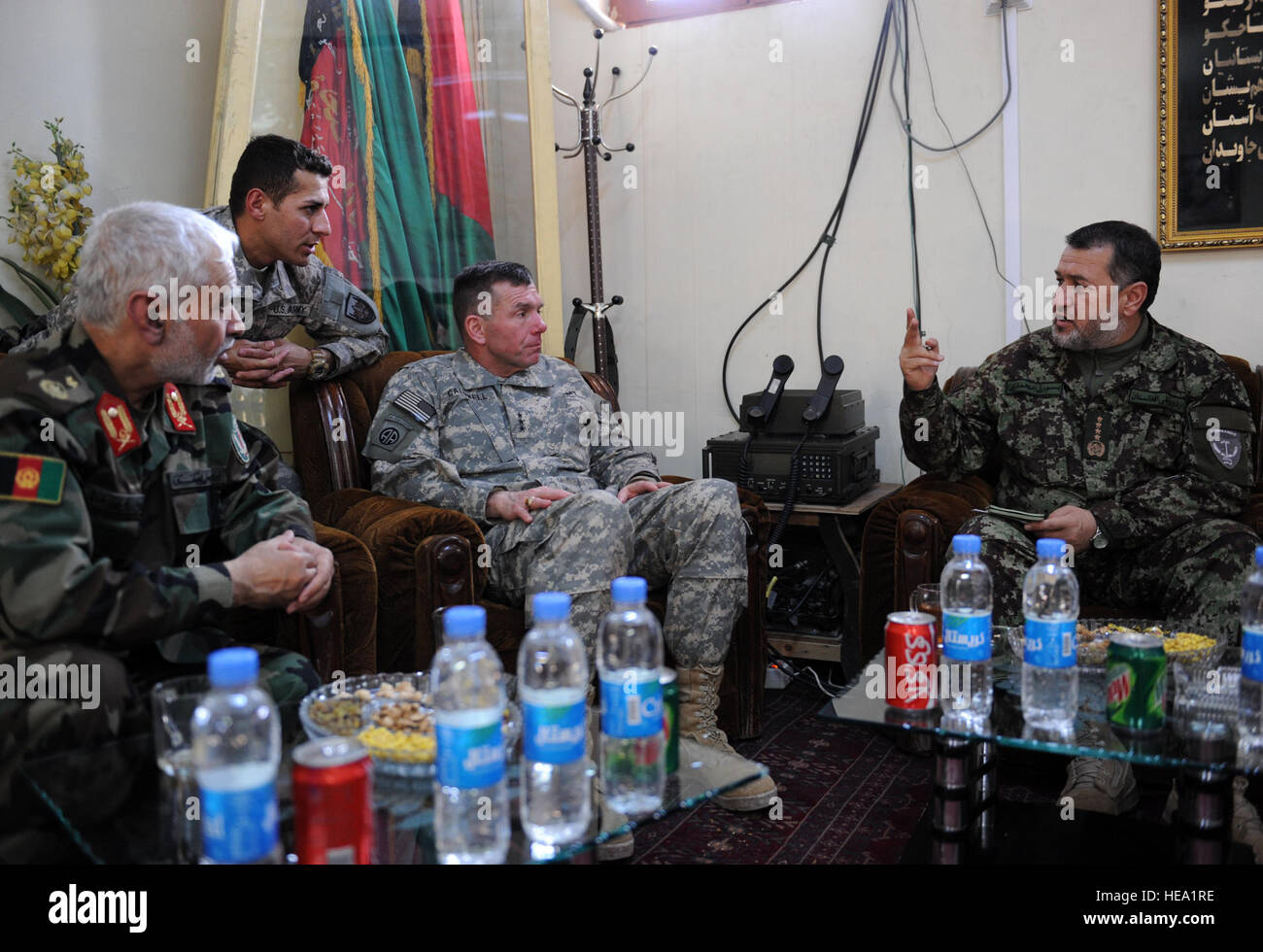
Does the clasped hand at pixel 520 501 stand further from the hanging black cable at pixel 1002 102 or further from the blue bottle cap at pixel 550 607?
the hanging black cable at pixel 1002 102

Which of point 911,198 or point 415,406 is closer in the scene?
point 415,406

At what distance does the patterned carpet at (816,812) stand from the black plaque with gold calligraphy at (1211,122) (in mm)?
1669

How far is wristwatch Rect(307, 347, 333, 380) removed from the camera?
8.10ft

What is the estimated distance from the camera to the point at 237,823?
91cm

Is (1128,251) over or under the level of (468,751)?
over

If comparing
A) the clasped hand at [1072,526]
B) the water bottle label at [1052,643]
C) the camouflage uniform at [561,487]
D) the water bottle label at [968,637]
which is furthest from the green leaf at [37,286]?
the clasped hand at [1072,526]

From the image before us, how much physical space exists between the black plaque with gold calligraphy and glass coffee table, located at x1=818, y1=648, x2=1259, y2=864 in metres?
1.76

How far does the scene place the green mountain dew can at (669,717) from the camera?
120 centimetres

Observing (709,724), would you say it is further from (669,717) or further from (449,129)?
(449,129)

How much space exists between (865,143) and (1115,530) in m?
1.54

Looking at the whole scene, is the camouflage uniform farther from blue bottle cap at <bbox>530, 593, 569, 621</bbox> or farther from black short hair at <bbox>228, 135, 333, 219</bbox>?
blue bottle cap at <bbox>530, 593, 569, 621</bbox>

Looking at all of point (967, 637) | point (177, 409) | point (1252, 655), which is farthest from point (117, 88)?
point (1252, 655)

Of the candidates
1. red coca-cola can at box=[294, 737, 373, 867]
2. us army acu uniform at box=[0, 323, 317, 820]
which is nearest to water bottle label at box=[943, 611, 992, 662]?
red coca-cola can at box=[294, 737, 373, 867]
